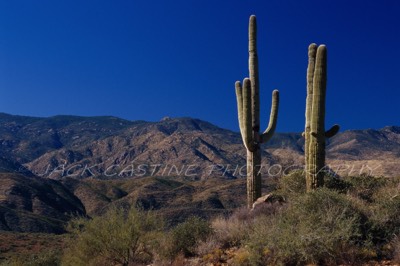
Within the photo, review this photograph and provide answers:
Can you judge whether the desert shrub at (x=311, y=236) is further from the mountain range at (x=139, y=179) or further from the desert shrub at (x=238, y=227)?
the mountain range at (x=139, y=179)

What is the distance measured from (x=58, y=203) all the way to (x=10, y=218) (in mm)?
22415

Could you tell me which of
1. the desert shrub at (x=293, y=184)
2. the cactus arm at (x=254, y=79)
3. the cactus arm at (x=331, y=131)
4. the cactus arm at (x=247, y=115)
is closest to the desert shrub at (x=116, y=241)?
the desert shrub at (x=293, y=184)

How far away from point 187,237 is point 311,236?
3951mm

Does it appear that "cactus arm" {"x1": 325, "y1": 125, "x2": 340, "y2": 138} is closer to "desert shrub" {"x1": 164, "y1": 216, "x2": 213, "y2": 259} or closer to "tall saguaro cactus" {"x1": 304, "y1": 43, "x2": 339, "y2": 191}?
"tall saguaro cactus" {"x1": 304, "y1": 43, "x2": 339, "y2": 191}

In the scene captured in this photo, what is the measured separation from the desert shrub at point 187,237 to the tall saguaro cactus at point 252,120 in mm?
4513

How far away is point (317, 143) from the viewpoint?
544 inches

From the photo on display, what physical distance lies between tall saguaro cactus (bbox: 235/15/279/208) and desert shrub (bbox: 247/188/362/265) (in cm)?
667

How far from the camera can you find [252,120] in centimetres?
1744

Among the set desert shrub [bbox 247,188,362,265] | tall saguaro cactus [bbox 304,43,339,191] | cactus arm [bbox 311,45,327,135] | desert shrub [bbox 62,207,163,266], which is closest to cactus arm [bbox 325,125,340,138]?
tall saguaro cactus [bbox 304,43,339,191]

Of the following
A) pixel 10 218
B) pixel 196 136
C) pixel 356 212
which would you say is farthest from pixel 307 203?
pixel 196 136

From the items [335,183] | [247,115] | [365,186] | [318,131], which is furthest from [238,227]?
[247,115]

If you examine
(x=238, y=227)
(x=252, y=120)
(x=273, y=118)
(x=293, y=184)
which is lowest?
(x=238, y=227)

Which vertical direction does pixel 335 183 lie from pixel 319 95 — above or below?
below

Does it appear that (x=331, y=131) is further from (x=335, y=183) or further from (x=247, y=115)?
(x=247, y=115)
